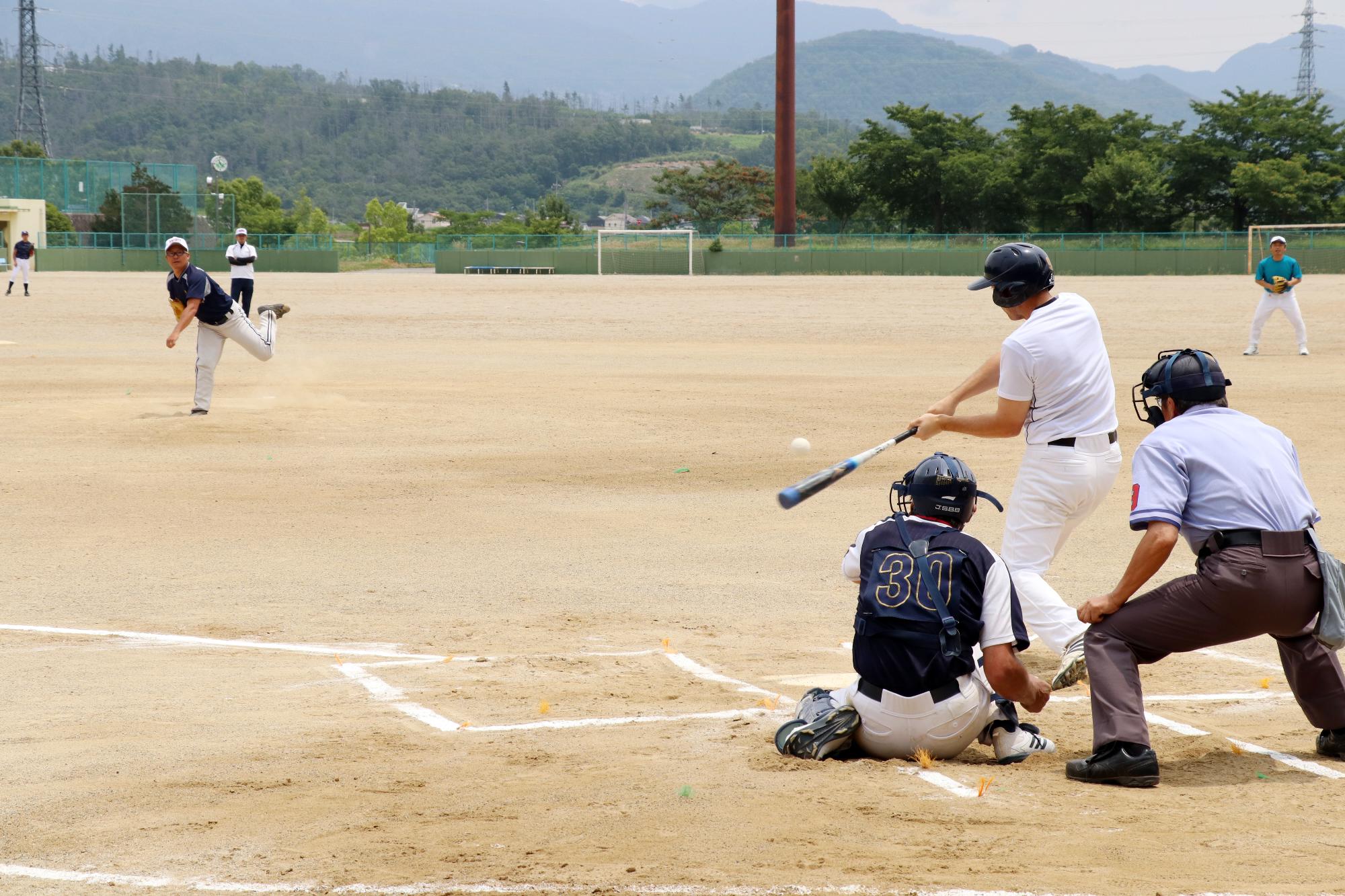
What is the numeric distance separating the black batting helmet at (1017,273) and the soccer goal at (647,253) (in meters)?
57.7

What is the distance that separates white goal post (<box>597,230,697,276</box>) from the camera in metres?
64.6

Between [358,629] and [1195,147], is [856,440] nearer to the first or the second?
[358,629]

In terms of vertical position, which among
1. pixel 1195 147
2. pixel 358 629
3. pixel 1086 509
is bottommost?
pixel 358 629

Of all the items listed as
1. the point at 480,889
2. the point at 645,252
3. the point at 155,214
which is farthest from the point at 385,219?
Result: the point at 480,889

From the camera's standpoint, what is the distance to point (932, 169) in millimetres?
78562

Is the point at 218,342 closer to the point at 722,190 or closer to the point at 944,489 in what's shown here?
the point at 944,489

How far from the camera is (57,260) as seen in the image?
7094 cm

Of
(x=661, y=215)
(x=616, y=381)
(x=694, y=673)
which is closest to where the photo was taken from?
(x=694, y=673)

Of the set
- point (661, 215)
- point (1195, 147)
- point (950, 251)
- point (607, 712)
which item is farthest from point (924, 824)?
point (661, 215)

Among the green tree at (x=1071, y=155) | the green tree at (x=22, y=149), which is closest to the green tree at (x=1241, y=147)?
the green tree at (x=1071, y=155)

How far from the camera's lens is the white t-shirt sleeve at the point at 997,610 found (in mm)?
5074

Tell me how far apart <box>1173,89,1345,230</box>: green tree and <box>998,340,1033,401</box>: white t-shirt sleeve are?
226 ft

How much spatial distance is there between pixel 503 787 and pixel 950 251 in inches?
2211

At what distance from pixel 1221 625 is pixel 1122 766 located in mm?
676
